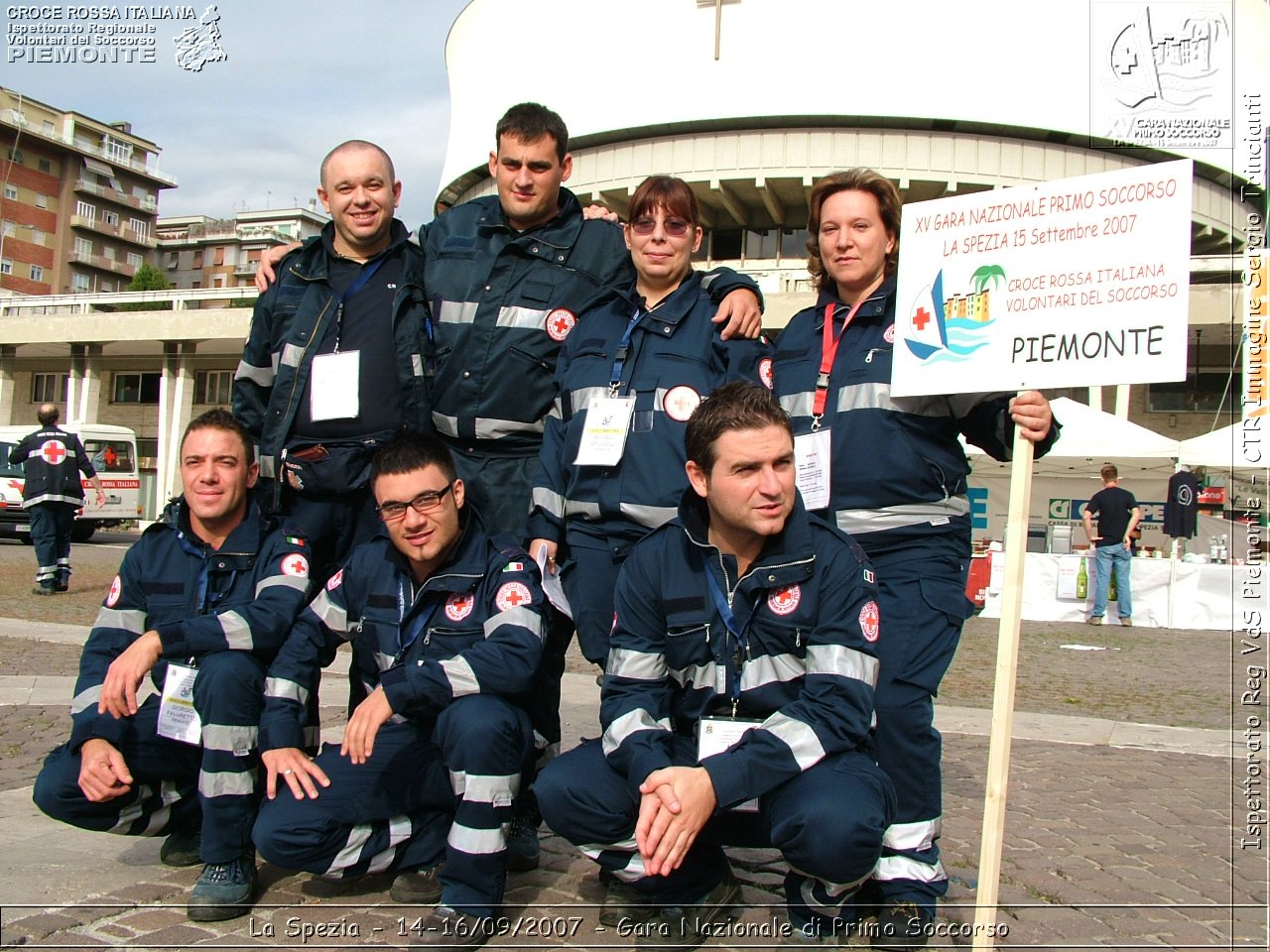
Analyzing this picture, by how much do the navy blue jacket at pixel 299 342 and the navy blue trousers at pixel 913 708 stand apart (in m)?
1.88

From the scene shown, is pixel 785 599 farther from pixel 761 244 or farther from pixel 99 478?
pixel 761 244

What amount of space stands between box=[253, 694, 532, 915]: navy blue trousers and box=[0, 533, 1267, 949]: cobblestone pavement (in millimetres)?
156

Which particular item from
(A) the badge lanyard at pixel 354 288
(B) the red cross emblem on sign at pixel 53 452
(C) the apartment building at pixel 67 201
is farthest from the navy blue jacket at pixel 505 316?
(C) the apartment building at pixel 67 201

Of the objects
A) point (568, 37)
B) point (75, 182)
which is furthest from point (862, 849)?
point (75, 182)

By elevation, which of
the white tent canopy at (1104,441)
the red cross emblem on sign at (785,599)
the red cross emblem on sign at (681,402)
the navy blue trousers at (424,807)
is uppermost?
the white tent canopy at (1104,441)

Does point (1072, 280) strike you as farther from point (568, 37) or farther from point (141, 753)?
point (568, 37)

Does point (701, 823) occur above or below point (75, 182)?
below

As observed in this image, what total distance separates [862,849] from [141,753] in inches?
89.9

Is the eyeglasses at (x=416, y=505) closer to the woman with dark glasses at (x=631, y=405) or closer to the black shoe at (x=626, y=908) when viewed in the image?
the woman with dark glasses at (x=631, y=405)

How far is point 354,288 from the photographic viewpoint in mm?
4008

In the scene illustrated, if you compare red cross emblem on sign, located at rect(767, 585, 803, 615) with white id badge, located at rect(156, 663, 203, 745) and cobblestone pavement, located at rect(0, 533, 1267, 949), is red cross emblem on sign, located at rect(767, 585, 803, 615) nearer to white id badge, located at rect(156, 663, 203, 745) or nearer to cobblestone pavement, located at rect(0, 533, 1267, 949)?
cobblestone pavement, located at rect(0, 533, 1267, 949)

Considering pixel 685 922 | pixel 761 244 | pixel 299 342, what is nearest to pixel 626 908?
pixel 685 922

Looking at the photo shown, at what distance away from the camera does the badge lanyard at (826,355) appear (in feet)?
11.3

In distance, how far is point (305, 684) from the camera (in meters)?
3.29
